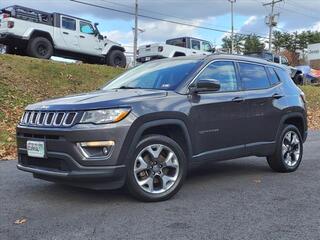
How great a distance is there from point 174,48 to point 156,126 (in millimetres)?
19616

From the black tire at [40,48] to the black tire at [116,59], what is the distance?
2.94m

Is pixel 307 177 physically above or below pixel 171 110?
below

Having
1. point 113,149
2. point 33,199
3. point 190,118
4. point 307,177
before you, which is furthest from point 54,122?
point 307,177

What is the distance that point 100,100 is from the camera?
5621 mm

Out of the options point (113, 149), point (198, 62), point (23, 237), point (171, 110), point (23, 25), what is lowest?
point (23, 237)

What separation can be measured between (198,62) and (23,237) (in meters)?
3.20

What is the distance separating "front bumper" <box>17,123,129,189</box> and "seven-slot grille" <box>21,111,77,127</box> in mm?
74

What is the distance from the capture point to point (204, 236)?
470cm

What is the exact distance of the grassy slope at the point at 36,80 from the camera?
14.0 metres

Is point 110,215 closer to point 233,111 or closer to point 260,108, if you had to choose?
point 233,111

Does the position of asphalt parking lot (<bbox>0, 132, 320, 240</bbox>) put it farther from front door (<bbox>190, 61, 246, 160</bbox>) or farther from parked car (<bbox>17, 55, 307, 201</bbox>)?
front door (<bbox>190, 61, 246, 160</bbox>)

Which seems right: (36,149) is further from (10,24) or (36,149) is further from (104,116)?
(10,24)

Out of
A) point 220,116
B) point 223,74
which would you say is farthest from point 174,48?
point 220,116

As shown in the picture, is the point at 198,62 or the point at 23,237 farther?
the point at 198,62
